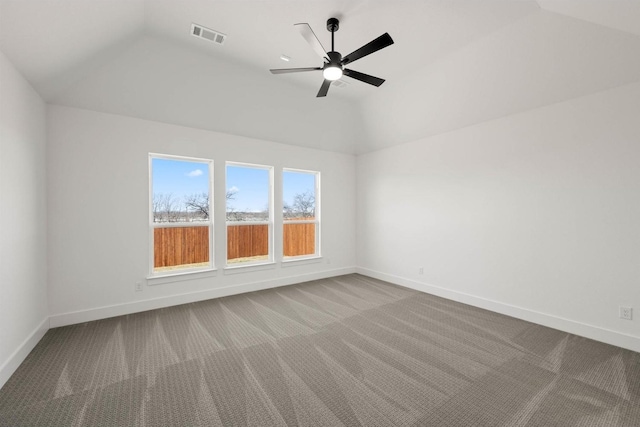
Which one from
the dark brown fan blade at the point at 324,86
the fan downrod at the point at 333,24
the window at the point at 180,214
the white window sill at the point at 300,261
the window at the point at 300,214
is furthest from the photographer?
the window at the point at 300,214

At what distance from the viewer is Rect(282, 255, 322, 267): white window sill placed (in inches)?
205

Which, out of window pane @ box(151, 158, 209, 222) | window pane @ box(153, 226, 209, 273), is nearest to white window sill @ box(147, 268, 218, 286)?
window pane @ box(153, 226, 209, 273)

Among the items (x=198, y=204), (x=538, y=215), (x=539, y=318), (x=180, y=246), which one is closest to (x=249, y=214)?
(x=198, y=204)

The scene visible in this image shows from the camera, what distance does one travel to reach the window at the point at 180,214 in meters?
4.02

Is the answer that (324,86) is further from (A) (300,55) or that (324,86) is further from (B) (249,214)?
(B) (249,214)

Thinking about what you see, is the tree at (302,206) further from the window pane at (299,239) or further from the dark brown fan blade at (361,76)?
the dark brown fan blade at (361,76)

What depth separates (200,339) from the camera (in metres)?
2.98

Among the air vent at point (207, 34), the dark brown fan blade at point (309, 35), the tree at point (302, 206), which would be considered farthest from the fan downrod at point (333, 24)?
the tree at point (302, 206)

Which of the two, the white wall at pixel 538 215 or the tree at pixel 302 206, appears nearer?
the white wall at pixel 538 215

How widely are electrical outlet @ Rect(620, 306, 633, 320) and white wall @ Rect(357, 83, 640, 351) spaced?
0.16 ft

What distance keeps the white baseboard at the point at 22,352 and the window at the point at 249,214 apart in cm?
228

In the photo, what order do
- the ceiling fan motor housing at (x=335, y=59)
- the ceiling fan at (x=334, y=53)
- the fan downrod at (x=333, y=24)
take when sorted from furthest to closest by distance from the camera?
the fan downrod at (x=333, y=24) → the ceiling fan motor housing at (x=335, y=59) → the ceiling fan at (x=334, y=53)

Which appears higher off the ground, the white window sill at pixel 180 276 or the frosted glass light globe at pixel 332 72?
the frosted glass light globe at pixel 332 72

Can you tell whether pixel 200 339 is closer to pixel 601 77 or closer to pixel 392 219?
pixel 392 219
